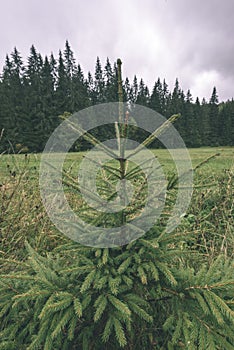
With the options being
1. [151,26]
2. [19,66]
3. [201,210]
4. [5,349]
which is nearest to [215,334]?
[5,349]

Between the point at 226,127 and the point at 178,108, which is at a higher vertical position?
the point at 178,108

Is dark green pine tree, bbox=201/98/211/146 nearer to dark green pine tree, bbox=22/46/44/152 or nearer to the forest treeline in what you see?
the forest treeline

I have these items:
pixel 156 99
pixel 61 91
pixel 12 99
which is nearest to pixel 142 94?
pixel 156 99

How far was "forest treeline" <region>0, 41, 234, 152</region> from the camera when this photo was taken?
2939 cm

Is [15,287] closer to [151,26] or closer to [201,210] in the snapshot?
[151,26]

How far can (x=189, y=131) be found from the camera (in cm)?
4303

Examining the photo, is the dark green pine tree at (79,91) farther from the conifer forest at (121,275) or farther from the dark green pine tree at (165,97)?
the conifer forest at (121,275)

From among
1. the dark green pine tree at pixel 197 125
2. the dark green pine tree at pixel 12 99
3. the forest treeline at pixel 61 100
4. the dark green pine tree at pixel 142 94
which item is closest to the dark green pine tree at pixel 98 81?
the forest treeline at pixel 61 100

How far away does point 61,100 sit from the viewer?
32.6 metres

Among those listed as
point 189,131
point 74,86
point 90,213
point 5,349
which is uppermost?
point 74,86

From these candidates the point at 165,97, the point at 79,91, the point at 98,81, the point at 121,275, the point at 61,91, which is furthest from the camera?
the point at 165,97

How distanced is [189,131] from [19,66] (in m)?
28.3

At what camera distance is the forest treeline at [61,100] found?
29391 mm

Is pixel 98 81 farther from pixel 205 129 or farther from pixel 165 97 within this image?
pixel 205 129
